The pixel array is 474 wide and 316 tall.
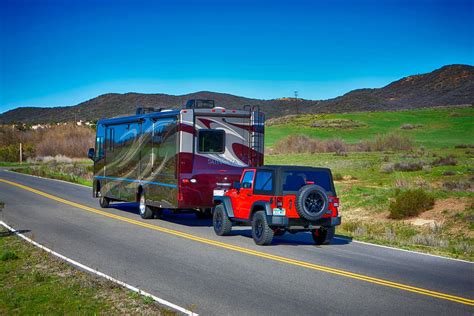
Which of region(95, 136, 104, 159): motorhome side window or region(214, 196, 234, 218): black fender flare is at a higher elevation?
region(95, 136, 104, 159): motorhome side window

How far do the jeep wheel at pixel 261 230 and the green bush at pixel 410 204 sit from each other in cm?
1120

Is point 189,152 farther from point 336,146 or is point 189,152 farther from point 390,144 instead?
point 336,146

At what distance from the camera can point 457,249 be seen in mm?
16172

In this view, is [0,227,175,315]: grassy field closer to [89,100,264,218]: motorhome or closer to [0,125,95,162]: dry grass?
[89,100,264,218]: motorhome

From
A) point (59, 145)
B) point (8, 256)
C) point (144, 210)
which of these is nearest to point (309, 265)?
point (8, 256)

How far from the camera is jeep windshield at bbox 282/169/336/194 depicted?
15.1m

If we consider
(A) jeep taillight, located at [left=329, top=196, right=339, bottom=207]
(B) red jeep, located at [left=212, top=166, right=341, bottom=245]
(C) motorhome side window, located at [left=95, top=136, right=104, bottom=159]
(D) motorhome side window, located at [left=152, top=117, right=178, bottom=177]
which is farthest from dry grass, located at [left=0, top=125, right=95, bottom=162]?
(A) jeep taillight, located at [left=329, top=196, right=339, bottom=207]

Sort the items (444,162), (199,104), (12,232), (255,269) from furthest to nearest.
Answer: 1. (444,162)
2. (199,104)
3. (12,232)
4. (255,269)

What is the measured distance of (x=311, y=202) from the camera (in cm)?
1493

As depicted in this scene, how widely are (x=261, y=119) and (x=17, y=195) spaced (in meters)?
15.8

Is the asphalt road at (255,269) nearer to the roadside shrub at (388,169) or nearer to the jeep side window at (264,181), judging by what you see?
the jeep side window at (264,181)

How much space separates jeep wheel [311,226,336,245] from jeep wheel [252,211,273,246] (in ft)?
4.68

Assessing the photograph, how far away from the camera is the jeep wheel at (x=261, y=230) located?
15.0m

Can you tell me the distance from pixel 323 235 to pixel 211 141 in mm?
4953
